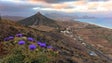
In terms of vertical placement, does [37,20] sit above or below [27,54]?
below

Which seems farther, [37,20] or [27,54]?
[37,20]

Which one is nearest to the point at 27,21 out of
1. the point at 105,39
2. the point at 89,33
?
the point at 105,39

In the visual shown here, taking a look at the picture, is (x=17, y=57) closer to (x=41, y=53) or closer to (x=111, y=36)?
(x=41, y=53)

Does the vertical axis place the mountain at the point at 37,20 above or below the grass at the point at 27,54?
below

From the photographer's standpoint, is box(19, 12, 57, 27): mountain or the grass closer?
the grass

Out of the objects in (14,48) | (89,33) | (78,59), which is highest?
(14,48)

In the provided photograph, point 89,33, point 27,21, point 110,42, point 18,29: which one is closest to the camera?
point 18,29

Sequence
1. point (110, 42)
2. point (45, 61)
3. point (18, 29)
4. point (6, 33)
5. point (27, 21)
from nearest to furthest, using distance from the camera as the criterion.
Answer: point (45, 61) → point (6, 33) → point (18, 29) → point (27, 21) → point (110, 42)

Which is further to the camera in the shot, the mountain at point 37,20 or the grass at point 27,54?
the mountain at point 37,20

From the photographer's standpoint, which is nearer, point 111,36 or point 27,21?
point 27,21

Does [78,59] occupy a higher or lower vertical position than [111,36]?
higher

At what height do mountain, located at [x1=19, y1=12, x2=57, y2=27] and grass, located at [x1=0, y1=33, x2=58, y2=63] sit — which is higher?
grass, located at [x1=0, y1=33, x2=58, y2=63]
